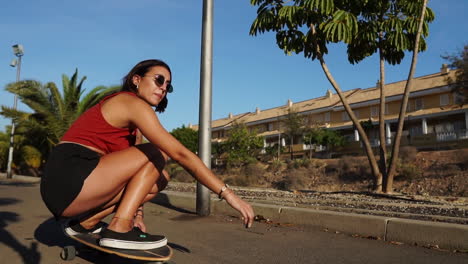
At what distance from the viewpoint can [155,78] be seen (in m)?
2.58

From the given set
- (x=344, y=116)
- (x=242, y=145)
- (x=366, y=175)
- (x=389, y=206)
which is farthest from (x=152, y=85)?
(x=344, y=116)

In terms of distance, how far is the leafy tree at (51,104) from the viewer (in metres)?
15.4

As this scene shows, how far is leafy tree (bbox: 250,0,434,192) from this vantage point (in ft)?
30.9

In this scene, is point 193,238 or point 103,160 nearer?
point 103,160

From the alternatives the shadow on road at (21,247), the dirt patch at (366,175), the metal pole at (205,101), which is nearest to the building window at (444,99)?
the dirt patch at (366,175)

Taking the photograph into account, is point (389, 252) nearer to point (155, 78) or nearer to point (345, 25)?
point (155, 78)

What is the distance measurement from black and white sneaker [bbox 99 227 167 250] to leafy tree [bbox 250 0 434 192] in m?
8.13

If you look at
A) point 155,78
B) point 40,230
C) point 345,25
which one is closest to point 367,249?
point 155,78

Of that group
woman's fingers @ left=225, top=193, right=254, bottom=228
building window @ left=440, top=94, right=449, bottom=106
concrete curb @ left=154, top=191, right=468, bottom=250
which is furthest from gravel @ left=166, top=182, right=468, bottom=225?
building window @ left=440, top=94, right=449, bottom=106

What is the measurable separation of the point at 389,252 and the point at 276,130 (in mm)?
47530

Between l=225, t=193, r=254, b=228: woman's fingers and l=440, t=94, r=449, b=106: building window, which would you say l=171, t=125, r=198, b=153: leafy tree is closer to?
l=440, t=94, r=449, b=106: building window

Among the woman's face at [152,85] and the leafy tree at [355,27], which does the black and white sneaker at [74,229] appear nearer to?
the woman's face at [152,85]

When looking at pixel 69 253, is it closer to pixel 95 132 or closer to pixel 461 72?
pixel 95 132

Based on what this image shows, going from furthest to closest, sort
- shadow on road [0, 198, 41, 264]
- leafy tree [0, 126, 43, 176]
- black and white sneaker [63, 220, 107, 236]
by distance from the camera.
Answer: leafy tree [0, 126, 43, 176] → shadow on road [0, 198, 41, 264] → black and white sneaker [63, 220, 107, 236]
